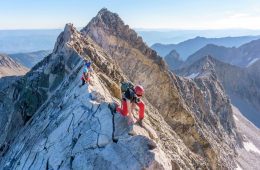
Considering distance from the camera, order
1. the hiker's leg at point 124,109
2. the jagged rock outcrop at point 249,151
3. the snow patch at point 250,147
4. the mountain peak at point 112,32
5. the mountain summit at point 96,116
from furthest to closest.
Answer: the snow patch at point 250,147 < the jagged rock outcrop at point 249,151 < the mountain peak at point 112,32 < the hiker's leg at point 124,109 < the mountain summit at point 96,116

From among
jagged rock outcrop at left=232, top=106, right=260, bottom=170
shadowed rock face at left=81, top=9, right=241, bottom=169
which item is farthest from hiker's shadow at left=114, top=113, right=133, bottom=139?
jagged rock outcrop at left=232, top=106, right=260, bottom=170

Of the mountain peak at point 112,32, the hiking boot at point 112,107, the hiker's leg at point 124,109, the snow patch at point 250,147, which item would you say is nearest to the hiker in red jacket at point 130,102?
the hiker's leg at point 124,109

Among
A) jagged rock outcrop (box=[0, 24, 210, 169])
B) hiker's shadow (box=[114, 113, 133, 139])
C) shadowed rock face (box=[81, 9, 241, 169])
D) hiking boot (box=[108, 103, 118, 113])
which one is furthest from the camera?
shadowed rock face (box=[81, 9, 241, 169])

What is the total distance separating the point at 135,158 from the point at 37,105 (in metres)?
21.2

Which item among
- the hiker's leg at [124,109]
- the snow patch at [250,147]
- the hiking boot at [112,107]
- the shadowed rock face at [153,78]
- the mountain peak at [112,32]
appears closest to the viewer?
the hiker's leg at [124,109]

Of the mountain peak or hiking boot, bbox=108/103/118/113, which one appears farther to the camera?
the mountain peak

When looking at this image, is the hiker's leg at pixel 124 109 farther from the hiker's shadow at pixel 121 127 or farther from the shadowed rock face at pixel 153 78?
the shadowed rock face at pixel 153 78

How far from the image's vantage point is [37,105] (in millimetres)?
37375

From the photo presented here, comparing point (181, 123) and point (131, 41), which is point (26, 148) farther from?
point (131, 41)

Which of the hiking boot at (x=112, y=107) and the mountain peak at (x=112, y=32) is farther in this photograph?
the mountain peak at (x=112, y=32)

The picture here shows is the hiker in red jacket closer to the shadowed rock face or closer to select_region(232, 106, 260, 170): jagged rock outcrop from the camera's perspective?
the shadowed rock face

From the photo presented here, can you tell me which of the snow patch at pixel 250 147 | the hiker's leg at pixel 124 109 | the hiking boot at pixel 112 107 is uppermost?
the hiker's leg at pixel 124 109

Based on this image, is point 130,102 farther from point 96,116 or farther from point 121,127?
point 96,116

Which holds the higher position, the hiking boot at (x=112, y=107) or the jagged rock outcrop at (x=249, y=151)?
the hiking boot at (x=112, y=107)
